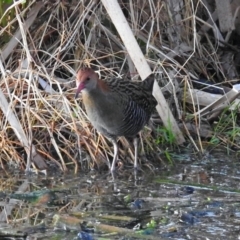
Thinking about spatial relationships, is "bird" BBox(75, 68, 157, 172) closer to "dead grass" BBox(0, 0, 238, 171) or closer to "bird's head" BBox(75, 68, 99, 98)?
"bird's head" BBox(75, 68, 99, 98)

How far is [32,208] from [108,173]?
1023mm

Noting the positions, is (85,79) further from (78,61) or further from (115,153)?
(78,61)

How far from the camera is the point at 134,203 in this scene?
4.55 meters

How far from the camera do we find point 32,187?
5.06 metres

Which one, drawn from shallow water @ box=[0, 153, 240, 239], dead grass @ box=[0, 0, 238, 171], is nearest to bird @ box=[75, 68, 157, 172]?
dead grass @ box=[0, 0, 238, 171]

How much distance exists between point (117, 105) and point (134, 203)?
1156mm

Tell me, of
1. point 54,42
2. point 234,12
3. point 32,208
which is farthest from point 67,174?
point 234,12

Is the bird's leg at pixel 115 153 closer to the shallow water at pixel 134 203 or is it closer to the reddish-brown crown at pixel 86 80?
the shallow water at pixel 134 203

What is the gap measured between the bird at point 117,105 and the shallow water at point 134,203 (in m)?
0.29

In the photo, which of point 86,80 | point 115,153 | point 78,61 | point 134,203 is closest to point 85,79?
point 86,80

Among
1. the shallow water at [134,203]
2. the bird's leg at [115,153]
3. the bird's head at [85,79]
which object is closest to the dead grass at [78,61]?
the bird's leg at [115,153]

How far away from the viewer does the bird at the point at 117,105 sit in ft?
17.8

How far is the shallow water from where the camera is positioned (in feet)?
13.1

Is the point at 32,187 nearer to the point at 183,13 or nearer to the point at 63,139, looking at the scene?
the point at 63,139
